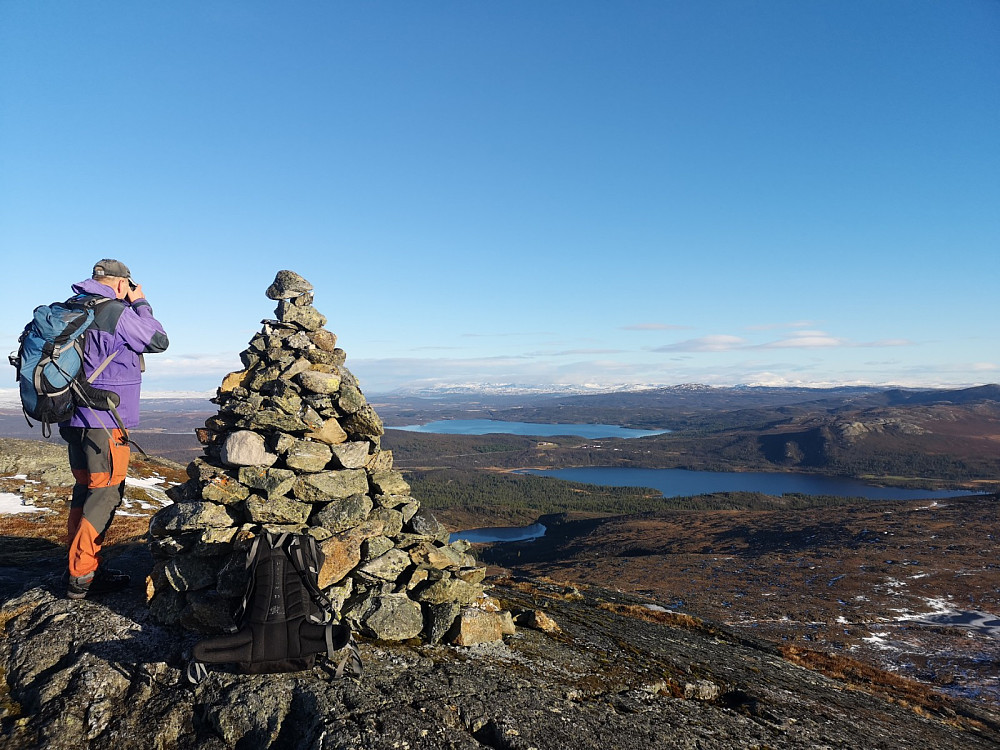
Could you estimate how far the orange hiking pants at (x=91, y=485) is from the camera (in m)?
8.86

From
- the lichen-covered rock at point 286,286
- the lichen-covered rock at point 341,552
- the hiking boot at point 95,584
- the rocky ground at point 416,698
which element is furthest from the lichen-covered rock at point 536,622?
the lichen-covered rock at point 286,286

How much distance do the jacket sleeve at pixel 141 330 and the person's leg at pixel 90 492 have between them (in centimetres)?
165

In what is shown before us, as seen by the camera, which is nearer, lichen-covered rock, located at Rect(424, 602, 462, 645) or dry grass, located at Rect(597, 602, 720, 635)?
lichen-covered rock, located at Rect(424, 602, 462, 645)

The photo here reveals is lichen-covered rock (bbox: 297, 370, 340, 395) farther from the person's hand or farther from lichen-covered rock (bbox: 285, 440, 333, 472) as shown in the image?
the person's hand

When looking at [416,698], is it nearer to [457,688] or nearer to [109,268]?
[457,688]

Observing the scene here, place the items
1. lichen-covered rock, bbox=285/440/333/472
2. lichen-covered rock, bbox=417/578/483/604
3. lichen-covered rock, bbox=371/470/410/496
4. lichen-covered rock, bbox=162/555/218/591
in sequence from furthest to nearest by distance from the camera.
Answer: lichen-covered rock, bbox=371/470/410/496 → lichen-covered rock, bbox=285/440/333/472 → lichen-covered rock, bbox=417/578/483/604 → lichen-covered rock, bbox=162/555/218/591

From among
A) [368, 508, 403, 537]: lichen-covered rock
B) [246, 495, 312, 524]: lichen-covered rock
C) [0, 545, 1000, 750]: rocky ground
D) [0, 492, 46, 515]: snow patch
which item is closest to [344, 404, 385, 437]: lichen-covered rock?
[368, 508, 403, 537]: lichen-covered rock

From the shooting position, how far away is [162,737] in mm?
6469

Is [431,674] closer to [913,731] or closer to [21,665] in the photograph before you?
[21,665]

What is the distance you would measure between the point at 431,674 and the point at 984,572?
7118cm

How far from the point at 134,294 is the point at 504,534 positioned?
418 ft

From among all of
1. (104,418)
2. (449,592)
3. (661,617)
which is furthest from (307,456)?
(661,617)

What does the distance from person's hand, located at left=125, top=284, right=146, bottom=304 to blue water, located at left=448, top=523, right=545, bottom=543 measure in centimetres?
11381

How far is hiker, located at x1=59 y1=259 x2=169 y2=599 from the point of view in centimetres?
868
